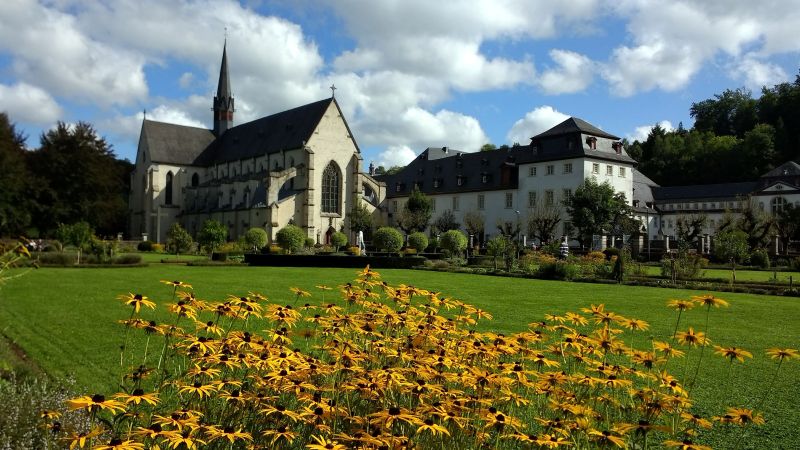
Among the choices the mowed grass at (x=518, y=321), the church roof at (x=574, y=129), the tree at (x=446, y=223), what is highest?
the church roof at (x=574, y=129)

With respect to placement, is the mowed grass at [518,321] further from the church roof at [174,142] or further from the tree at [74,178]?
the church roof at [174,142]

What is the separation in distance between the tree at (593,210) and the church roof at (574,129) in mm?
6872

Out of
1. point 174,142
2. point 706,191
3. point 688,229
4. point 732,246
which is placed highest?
point 174,142

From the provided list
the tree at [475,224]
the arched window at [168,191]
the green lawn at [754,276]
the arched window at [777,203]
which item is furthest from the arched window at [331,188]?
the arched window at [777,203]

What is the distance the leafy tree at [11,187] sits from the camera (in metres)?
36.3

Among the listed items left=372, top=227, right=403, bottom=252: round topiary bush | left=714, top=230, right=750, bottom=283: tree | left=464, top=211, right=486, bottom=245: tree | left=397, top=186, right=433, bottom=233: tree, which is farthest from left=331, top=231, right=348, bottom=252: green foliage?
left=714, top=230, right=750, bottom=283: tree

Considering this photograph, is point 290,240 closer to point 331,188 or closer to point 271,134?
point 331,188

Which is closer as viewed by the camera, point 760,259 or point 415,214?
point 760,259

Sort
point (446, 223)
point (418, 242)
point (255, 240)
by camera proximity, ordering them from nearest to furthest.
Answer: point (418, 242), point (255, 240), point (446, 223)

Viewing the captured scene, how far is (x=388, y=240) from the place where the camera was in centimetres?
4606

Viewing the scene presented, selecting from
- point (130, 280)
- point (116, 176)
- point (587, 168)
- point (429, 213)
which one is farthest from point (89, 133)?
point (587, 168)

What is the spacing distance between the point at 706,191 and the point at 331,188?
50.1m

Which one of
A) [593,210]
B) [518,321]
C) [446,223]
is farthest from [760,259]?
[518,321]

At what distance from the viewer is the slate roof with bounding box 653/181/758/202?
7631 cm
